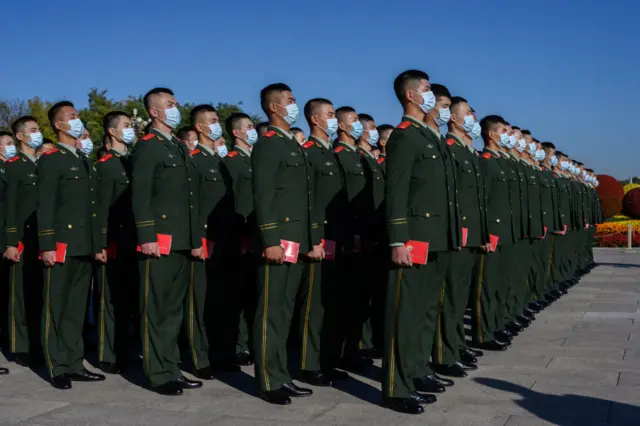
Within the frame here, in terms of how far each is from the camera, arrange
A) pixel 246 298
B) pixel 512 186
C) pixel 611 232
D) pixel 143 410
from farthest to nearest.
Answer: pixel 611 232
pixel 512 186
pixel 246 298
pixel 143 410

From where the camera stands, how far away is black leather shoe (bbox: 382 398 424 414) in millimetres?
6102

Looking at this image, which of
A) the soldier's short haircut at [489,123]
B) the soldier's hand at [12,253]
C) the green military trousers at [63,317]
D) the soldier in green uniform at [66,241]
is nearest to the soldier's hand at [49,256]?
the soldier in green uniform at [66,241]

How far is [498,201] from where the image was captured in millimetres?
9172

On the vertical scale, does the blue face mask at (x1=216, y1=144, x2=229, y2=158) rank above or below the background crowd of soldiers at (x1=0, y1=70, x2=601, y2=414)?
above

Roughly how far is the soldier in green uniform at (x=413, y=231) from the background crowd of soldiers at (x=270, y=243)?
11 millimetres

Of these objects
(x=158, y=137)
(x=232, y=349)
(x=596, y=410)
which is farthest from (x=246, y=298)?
(x=596, y=410)

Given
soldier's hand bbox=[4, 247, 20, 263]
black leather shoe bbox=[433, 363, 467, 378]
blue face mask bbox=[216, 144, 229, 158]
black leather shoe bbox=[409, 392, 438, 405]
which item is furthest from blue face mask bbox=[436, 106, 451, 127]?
soldier's hand bbox=[4, 247, 20, 263]

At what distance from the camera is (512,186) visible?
9.79 metres

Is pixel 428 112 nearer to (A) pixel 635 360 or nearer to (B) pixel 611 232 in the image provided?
(A) pixel 635 360

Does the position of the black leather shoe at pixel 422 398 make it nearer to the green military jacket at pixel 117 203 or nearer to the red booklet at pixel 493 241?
the red booklet at pixel 493 241

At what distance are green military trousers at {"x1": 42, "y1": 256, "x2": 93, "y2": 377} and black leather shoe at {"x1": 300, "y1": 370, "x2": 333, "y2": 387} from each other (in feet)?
6.44

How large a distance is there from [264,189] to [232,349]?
7.45 ft

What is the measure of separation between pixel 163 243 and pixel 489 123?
4.28m

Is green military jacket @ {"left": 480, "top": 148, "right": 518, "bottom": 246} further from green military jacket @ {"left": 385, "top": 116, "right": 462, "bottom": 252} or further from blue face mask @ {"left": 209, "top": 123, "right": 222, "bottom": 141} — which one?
blue face mask @ {"left": 209, "top": 123, "right": 222, "bottom": 141}
